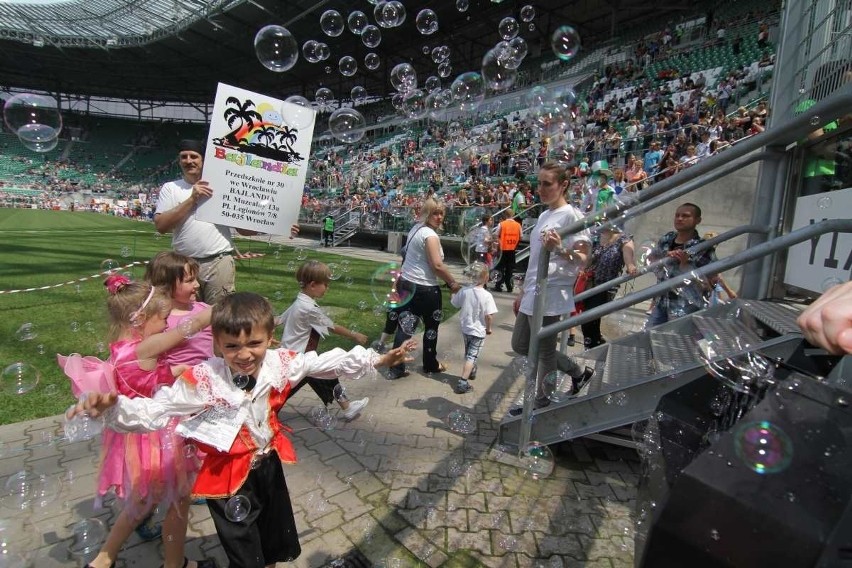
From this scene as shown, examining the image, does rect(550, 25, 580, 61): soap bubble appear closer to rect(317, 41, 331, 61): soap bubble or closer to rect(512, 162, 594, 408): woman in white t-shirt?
rect(317, 41, 331, 61): soap bubble

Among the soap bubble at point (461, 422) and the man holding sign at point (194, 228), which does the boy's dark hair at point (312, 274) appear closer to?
the man holding sign at point (194, 228)

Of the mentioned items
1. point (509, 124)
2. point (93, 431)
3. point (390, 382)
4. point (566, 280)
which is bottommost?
point (390, 382)

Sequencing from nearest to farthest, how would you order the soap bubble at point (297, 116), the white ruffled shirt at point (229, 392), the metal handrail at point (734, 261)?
the white ruffled shirt at point (229, 392), the metal handrail at point (734, 261), the soap bubble at point (297, 116)

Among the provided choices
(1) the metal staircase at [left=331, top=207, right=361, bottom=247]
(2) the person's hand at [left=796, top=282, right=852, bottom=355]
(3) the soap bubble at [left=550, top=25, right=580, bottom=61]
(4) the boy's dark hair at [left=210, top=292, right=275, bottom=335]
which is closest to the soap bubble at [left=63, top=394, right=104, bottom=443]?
(4) the boy's dark hair at [left=210, top=292, right=275, bottom=335]

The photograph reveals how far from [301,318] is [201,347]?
1030 millimetres

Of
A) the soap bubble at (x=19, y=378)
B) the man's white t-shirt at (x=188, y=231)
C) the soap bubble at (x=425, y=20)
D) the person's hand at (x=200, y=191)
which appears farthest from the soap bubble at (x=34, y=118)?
the soap bubble at (x=425, y=20)

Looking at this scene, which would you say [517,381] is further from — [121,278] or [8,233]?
[8,233]

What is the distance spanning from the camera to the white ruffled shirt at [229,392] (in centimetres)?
183

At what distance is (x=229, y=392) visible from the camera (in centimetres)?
201

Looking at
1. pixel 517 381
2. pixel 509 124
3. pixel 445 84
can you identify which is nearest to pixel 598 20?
pixel 445 84

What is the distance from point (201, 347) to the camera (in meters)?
2.76

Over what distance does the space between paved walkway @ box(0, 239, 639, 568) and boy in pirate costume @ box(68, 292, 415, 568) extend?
1.56 feet

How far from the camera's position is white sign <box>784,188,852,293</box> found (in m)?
3.47

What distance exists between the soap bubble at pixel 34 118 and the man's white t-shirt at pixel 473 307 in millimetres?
5206
